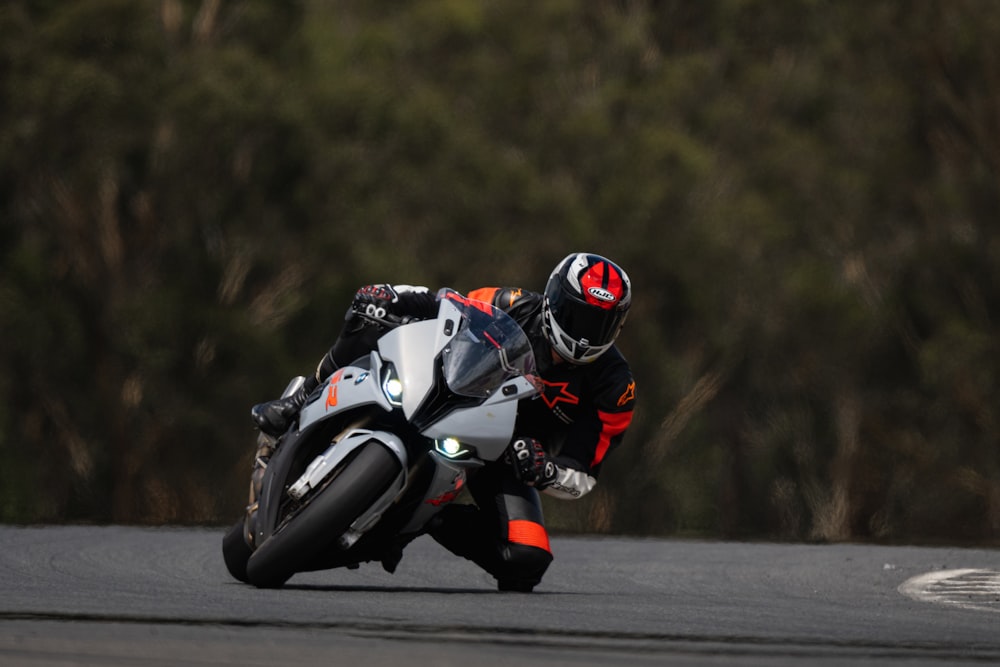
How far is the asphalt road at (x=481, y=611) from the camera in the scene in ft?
22.1

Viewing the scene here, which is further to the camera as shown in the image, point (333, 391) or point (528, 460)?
point (528, 460)

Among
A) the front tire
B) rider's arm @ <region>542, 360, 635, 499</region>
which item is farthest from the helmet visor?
the front tire

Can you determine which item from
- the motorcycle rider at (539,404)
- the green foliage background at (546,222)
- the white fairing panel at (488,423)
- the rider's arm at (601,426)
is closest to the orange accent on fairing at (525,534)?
the motorcycle rider at (539,404)

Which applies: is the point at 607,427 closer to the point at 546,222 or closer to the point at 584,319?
the point at 584,319

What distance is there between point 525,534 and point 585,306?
48.2 inches

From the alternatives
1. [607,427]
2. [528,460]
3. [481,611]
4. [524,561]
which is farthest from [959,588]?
[481,611]

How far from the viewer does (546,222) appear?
38.3 metres

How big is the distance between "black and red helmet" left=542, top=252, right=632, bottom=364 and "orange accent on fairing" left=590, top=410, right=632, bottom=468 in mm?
407

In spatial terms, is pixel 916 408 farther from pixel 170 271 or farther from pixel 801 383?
pixel 170 271

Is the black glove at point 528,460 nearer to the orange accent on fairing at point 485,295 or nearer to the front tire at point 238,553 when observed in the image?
the orange accent on fairing at point 485,295

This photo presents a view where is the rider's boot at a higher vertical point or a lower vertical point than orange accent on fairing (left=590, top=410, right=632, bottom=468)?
higher

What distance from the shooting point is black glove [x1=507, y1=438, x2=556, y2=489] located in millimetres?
9414

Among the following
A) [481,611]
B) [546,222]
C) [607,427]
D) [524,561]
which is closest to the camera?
[481,611]

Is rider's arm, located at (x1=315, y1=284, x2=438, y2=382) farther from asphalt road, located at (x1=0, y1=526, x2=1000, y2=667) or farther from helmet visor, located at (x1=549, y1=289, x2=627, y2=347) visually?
asphalt road, located at (x1=0, y1=526, x2=1000, y2=667)
